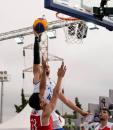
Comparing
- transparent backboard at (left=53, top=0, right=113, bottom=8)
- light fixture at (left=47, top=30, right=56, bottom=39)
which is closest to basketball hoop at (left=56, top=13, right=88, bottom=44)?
transparent backboard at (left=53, top=0, right=113, bottom=8)

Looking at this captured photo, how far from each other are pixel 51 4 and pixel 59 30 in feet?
35.8

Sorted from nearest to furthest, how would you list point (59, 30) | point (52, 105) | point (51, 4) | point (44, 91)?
1. point (52, 105)
2. point (44, 91)
3. point (51, 4)
4. point (59, 30)

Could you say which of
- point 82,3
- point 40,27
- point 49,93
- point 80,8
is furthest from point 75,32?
point 49,93

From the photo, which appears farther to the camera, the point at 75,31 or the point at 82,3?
the point at 75,31

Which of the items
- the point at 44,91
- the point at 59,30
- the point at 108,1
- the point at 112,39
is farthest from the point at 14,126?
the point at 44,91

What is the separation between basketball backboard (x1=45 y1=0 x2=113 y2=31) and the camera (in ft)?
27.2

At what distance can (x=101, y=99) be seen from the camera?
21594 millimetres

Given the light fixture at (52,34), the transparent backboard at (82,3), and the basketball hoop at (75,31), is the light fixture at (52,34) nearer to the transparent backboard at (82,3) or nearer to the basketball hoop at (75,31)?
the basketball hoop at (75,31)

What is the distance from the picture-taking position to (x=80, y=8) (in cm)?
898

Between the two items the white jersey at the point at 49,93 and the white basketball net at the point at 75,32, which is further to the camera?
the white basketball net at the point at 75,32

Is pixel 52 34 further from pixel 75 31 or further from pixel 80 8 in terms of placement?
pixel 80 8

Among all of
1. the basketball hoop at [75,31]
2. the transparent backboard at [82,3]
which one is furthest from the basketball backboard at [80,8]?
the basketball hoop at [75,31]

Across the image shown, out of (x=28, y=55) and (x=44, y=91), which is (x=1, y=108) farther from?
(x=44, y=91)

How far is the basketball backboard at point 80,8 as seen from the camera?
8.30 meters
